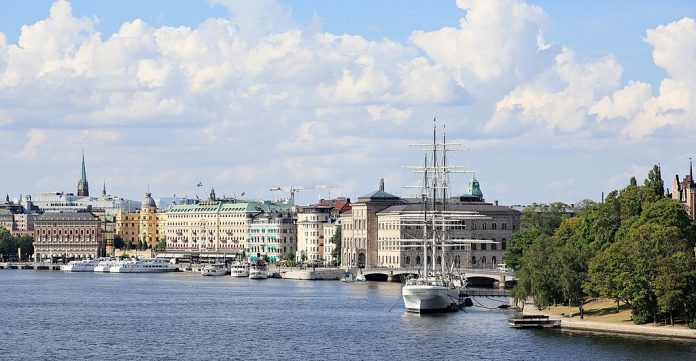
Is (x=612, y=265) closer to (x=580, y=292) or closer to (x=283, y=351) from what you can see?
(x=580, y=292)

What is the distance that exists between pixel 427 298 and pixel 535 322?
1805 centimetres

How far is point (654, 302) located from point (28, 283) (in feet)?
383

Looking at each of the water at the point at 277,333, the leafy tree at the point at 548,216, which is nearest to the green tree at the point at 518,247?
the water at the point at 277,333

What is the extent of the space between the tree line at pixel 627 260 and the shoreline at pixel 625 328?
1035mm

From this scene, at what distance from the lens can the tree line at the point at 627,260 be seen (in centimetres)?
9638

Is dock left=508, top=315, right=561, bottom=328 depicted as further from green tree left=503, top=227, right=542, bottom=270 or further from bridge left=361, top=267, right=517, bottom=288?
bridge left=361, top=267, right=517, bottom=288

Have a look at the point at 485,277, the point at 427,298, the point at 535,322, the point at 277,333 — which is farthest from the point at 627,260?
the point at 485,277

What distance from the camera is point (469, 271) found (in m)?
176

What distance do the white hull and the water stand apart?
5.51 feet

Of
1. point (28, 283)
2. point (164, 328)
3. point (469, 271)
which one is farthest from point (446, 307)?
point (28, 283)

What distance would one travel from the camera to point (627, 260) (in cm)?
9925

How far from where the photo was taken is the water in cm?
9300

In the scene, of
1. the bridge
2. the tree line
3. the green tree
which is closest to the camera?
the tree line

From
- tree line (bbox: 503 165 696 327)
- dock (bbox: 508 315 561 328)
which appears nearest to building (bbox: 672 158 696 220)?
tree line (bbox: 503 165 696 327)
